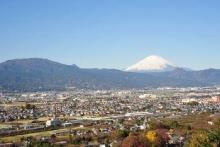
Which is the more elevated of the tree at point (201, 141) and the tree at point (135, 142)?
the tree at point (201, 141)

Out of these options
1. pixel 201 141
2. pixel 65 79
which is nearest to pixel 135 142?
pixel 201 141

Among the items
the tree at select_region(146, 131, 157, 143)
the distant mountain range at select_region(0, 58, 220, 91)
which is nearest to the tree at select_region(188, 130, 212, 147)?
the tree at select_region(146, 131, 157, 143)

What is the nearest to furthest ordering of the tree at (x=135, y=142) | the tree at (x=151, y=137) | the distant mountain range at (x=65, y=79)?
the tree at (x=135, y=142)
the tree at (x=151, y=137)
the distant mountain range at (x=65, y=79)

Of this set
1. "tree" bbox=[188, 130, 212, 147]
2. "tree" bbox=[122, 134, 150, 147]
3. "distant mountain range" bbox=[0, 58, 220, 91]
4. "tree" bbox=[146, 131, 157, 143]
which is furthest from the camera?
"distant mountain range" bbox=[0, 58, 220, 91]

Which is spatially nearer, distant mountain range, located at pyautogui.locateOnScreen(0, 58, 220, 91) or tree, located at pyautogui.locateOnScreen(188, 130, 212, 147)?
tree, located at pyautogui.locateOnScreen(188, 130, 212, 147)

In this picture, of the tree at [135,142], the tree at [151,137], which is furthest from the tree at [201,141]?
the tree at [151,137]

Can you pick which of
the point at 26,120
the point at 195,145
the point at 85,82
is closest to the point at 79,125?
the point at 26,120

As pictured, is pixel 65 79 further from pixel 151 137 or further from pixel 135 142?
pixel 135 142

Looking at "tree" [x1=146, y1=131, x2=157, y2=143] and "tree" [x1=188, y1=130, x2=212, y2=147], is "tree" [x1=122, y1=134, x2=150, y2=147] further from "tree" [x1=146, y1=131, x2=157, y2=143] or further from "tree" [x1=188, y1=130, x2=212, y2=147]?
"tree" [x1=188, y1=130, x2=212, y2=147]

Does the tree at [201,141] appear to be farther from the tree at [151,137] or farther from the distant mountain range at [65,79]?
the distant mountain range at [65,79]

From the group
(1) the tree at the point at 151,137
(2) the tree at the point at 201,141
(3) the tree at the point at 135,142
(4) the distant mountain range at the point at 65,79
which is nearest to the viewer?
(2) the tree at the point at 201,141

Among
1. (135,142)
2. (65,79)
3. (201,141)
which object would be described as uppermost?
(65,79)
